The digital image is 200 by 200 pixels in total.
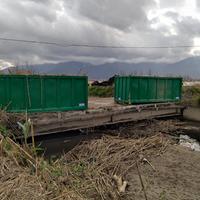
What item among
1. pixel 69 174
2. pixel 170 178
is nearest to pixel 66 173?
pixel 69 174

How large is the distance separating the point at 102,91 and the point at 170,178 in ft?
71.0

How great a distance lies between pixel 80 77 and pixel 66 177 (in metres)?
8.64

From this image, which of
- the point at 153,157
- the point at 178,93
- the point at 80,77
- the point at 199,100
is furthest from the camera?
the point at 199,100

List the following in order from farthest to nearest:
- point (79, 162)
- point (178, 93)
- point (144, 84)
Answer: point (178, 93) < point (144, 84) < point (79, 162)

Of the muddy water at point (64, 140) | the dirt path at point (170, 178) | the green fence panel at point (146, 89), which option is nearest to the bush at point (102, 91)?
the green fence panel at point (146, 89)

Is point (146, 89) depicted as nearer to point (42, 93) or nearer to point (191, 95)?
point (42, 93)

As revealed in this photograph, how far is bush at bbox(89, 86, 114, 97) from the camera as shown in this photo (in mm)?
27403

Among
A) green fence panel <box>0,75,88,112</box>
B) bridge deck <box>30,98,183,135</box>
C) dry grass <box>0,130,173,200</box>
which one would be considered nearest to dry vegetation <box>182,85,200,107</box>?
bridge deck <box>30,98,183,135</box>

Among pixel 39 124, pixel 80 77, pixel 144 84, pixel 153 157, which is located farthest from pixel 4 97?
pixel 144 84

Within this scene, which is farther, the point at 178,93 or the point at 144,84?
the point at 178,93

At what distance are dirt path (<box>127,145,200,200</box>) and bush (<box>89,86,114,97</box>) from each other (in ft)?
62.9

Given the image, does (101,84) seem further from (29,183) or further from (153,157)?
(29,183)

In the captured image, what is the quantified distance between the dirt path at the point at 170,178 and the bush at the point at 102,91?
1918cm

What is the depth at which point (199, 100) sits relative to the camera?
23.1 metres
